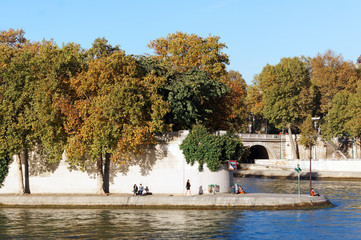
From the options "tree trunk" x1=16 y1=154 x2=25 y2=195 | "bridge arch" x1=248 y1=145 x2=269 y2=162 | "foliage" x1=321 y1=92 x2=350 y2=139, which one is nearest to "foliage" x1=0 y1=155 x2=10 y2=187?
"tree trunk" x1=16 y1=154 x2=25 y2=195

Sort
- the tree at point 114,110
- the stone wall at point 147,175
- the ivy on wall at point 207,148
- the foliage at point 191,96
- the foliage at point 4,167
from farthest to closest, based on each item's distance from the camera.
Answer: the foliage at point 4,167 → the stone wall at point 147,175 → the foliage at point 191,96 → the ivy on wall at point 207,148 → the tree at point 114,110

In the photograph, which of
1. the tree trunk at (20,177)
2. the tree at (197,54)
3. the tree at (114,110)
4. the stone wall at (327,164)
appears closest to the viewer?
the tree at (114,110)

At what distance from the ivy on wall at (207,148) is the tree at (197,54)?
779 inches

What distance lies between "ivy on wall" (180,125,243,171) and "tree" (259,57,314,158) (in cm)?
5530

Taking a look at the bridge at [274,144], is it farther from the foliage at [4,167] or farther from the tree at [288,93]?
the foliage at [4,167]

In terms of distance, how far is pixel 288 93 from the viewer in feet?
337

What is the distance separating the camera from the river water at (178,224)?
3528 centimetres

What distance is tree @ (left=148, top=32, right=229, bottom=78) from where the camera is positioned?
2694 inches

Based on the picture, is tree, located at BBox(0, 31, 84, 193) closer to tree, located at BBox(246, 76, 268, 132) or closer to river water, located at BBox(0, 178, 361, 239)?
river water, located at BBox(0, 178, 361, 239)

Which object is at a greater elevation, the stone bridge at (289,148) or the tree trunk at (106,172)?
the stone bridge at (289,148)

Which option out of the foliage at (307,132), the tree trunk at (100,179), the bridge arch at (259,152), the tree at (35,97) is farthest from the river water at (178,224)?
the bridge arch at (259,152)

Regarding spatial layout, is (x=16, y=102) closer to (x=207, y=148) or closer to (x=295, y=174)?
(x=207, y=148)

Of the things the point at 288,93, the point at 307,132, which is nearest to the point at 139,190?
the point at 288,93

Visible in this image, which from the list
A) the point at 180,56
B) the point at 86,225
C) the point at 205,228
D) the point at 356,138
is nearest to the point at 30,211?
the point at 86,225
